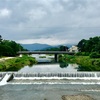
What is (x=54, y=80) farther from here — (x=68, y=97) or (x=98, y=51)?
(x=98, y=51)

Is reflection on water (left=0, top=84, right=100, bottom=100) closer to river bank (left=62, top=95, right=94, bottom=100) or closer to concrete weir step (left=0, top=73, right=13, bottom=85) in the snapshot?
river bank (left=62, top=95, right=94, bottom=100)

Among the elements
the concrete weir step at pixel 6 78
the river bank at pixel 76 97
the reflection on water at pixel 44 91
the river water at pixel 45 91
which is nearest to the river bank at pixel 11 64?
the concrete weir step at pixel 6 78

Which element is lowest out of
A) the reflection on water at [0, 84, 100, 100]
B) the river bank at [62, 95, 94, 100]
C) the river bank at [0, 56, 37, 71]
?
the river bank at [62, 95, 94, 100]

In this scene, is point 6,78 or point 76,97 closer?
point 76,97

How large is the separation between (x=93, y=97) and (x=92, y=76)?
10.2m

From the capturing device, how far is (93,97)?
63.5 feet

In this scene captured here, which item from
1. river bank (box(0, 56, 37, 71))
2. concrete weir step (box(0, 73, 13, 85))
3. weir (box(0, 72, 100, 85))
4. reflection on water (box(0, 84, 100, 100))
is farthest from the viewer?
river bank (box(0, 56, 37, 71))

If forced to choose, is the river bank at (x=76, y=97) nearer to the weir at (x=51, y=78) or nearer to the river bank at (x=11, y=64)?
the weir at (x=51, y=78)

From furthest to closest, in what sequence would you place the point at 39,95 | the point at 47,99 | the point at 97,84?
the point at 97,84
the point at 39,95
the point at 47,99

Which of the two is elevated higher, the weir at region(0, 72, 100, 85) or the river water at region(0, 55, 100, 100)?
the weir at region(0, 72, 100, 85)

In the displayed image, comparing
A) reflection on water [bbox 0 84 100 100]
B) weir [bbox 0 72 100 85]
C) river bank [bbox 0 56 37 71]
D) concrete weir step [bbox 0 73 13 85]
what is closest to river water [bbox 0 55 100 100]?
reflection on water [bbox 0 84 100 100]

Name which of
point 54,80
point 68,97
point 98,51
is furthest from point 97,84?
point 98,51

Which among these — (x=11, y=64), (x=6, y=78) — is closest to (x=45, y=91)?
(x=6, y=78)

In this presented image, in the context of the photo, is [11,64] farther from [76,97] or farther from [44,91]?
[76,97]
